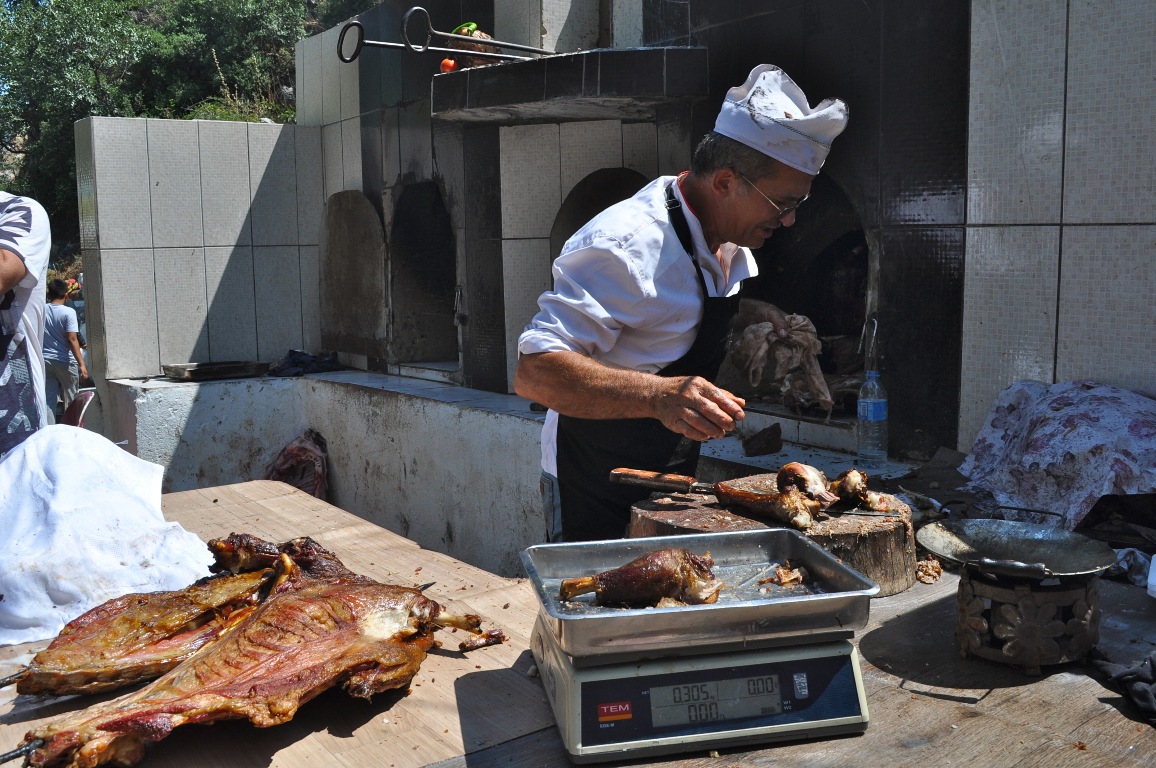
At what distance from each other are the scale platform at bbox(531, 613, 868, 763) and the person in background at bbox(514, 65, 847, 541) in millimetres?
671

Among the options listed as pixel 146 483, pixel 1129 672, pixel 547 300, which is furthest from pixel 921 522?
pixel 146 483

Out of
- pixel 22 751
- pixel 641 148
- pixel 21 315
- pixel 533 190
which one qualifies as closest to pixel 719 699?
pixel 22 751

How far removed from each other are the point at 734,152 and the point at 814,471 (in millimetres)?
884

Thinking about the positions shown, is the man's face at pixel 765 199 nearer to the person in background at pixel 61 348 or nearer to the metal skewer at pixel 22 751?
the metal skewer at pixel 22 751

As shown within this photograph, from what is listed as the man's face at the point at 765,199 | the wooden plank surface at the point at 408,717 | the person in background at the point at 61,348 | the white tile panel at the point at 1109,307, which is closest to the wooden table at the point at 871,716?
the wooden plank surface at the point at 408,717

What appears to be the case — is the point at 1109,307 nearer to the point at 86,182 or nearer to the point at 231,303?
→ the point at 231,303

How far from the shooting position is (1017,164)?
457 centimetres

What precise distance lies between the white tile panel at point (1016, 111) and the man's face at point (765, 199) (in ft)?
7.67

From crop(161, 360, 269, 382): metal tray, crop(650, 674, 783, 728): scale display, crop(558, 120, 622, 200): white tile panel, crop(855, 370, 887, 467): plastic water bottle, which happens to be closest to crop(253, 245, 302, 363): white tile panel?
crop(161, 360, 269, 382): metal tray

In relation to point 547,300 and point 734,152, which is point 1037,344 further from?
point 547,300

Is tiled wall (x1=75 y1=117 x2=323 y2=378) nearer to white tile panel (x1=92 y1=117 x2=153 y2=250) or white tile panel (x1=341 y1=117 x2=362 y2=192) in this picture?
white tile panel (x1=92 y1=117 x2=153 y2=250)

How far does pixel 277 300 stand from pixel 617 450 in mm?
Result: 8762

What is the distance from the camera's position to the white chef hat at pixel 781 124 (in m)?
2.61

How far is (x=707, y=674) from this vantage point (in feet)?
5.72
